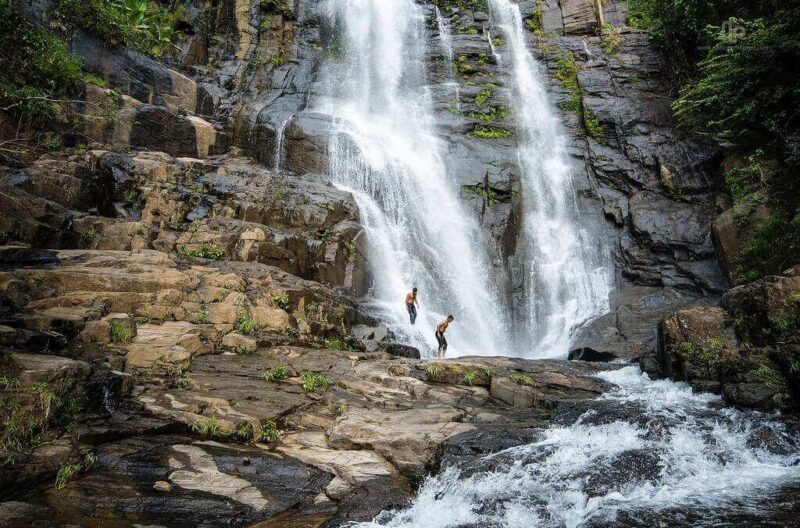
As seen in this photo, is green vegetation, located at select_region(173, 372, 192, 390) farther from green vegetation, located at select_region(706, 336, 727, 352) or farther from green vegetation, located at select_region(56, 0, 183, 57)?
green vegetation, located at select_region(56, 0, 183, 57)

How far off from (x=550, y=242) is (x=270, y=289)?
11.5 meters

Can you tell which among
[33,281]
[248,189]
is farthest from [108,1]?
[33,281]

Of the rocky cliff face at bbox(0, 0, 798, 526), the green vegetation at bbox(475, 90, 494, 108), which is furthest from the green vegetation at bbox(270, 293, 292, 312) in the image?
the green vegetation at bbox(475, 90, 494, 108)

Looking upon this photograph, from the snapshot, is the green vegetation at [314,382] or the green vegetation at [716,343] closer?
the green vegetation at [314,382]

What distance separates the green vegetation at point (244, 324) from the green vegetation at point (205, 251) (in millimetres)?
2571

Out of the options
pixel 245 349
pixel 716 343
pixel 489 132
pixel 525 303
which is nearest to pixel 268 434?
pixel 245 349

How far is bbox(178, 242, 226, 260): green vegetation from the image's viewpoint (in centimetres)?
1213

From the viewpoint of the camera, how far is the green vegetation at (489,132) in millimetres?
21625

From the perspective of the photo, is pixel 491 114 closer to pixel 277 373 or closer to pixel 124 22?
pixel 124 22

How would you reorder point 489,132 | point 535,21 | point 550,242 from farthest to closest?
point 535,21 < point 489,132 < point 550,242

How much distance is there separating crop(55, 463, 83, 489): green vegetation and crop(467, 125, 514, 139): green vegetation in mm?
19406

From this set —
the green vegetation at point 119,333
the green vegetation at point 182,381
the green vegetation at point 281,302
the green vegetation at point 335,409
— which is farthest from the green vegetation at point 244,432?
the green vegetation at point 281,302

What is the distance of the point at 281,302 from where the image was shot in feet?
35.9

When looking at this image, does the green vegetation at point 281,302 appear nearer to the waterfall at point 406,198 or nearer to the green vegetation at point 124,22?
the waterfall at point 406,198
